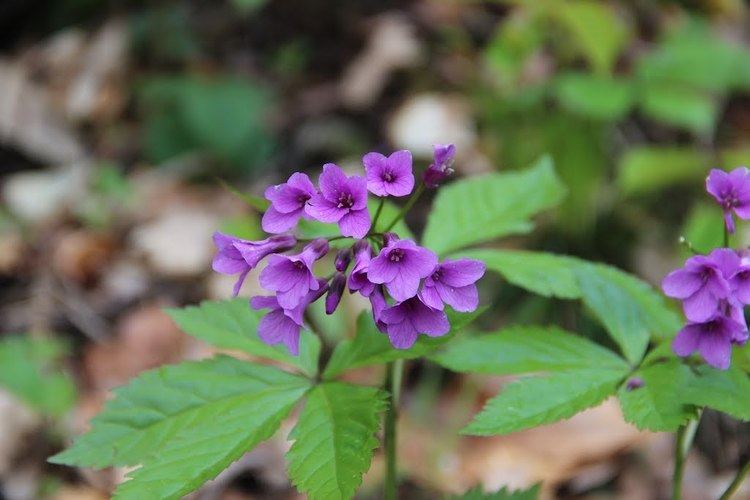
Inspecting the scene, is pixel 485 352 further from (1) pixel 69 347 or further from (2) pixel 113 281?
(2) pixel 113 281

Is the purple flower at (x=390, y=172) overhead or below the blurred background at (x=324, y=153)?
overhead

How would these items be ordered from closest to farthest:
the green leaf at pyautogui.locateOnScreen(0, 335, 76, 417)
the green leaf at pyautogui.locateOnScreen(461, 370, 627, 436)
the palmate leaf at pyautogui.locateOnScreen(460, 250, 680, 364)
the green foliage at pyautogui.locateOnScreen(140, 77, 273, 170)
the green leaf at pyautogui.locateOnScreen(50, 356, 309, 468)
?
the green leaf at pyautogui.locateOnScreen(461, 370, 627, 436), the green leaf at pyautogui.locateOnScreen(50, 356, 309, 468), the palmate leaf at pyautogui.locateOnScreen(460, 250, 680, 364), the green leaf at pyautogui.locateOnScreen(0, 335, 76, 417), the green foliage at pyautogui.locateOnScreen(140, 77, 273, 170)

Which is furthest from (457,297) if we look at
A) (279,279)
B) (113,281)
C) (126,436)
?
(113,281)

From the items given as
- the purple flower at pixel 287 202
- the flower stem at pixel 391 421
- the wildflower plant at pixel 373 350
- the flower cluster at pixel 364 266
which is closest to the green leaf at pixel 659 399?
the wildflower plant at pixel 373 350

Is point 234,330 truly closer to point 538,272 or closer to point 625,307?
point 538,272

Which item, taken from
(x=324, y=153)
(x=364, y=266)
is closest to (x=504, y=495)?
(x=364, y=266)

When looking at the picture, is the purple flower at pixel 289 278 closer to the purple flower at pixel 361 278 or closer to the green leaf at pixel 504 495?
the purple flower at pixel 361 278

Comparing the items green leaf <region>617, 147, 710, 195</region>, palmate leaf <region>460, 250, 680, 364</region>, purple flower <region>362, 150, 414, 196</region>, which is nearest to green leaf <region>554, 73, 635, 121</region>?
green leaf <region>617, 147, 710, 195</region>

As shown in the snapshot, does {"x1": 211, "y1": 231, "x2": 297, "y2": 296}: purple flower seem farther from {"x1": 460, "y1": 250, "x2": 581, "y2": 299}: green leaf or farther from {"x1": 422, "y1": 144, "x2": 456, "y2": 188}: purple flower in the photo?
{"x1": 460, "y1": 250, "x2": 581, "y2": 299}: green leaf
